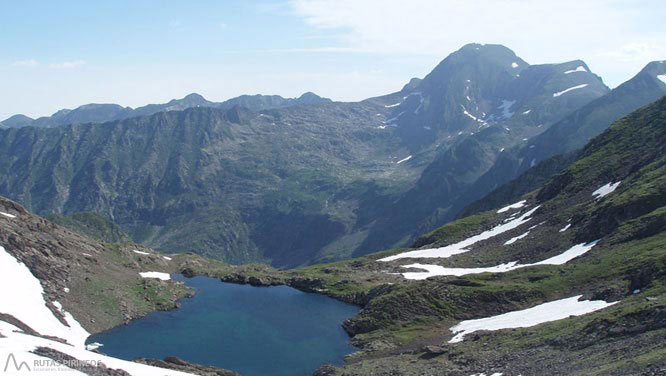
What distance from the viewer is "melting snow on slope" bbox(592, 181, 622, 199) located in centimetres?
13335

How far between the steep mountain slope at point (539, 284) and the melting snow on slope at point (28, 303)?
39.7 metres

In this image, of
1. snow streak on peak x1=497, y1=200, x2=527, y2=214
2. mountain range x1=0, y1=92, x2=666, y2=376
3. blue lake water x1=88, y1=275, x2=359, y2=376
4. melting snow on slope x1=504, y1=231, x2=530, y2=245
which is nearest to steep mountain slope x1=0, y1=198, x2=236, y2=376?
mountain range x1=0, y1=92, x2=666, y2=376

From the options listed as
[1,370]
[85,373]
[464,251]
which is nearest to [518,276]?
[464,251]

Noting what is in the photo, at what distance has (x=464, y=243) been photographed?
151m

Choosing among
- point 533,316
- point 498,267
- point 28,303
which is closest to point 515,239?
point 498,267

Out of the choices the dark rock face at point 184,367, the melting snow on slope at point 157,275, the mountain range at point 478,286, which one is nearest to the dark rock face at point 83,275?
the mountain range at point 478,286

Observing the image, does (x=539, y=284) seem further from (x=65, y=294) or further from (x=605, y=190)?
(x=65, y=294)

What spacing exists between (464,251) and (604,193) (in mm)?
35890

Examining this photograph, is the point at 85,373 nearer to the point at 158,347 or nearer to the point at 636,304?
the point at 158,347

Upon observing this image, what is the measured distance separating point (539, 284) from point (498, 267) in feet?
80.2

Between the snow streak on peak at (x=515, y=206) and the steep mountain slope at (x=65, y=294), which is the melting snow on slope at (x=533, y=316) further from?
the snow streak on peak at (x=515, y=206)

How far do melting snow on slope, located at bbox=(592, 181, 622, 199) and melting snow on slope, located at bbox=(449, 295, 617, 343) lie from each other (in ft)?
192

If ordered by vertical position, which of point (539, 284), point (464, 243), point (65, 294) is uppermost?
point (65, 294)

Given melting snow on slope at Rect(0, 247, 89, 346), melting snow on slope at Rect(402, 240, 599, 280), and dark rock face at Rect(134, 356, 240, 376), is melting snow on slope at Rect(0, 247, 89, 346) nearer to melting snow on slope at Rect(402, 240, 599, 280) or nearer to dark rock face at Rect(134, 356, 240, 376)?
dark rock face at Rect(134, 356, 240, 376)
